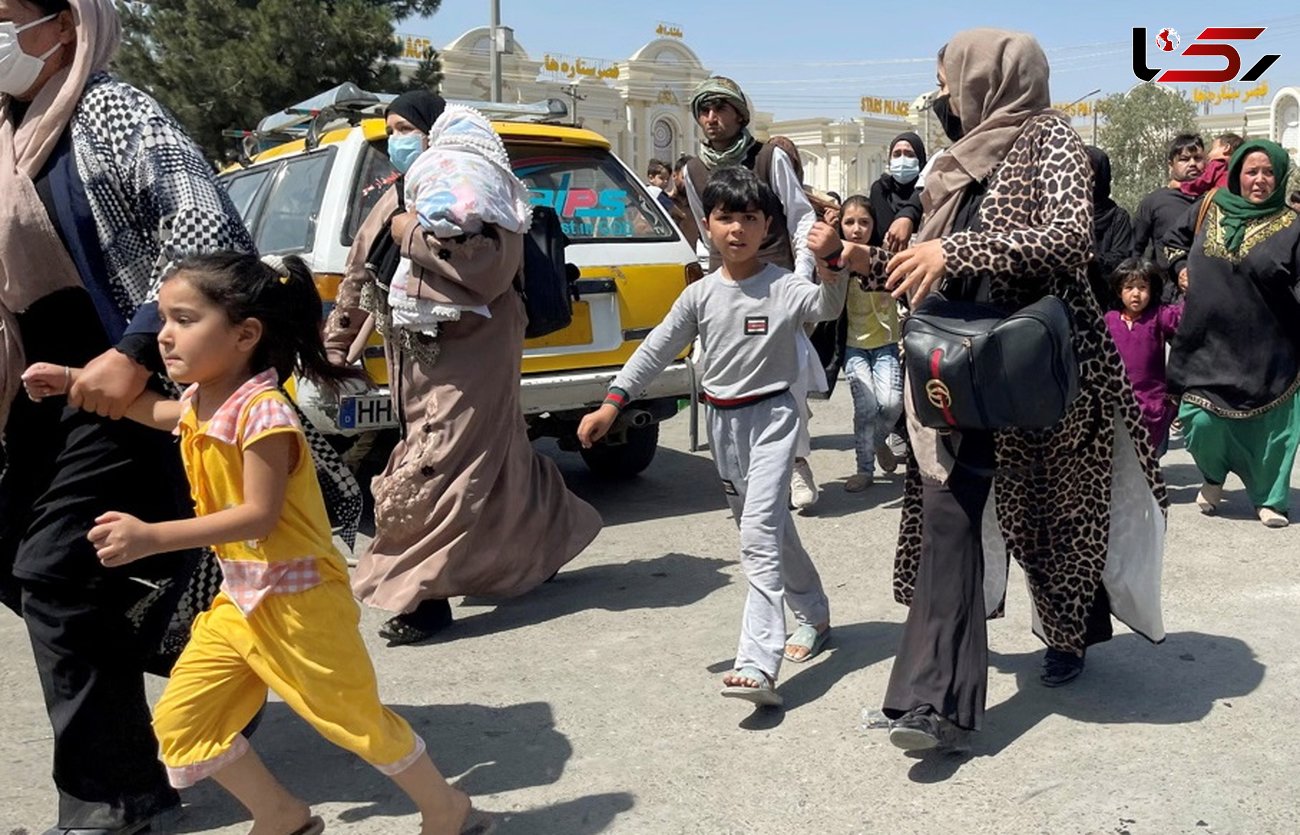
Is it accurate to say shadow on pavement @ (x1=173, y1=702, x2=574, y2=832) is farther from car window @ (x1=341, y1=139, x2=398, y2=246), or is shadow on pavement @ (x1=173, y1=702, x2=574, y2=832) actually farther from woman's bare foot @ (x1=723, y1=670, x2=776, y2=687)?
car window @ (x1=341, y1=139, x2=398, y2=246)

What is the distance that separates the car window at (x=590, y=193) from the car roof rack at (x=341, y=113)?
416mm

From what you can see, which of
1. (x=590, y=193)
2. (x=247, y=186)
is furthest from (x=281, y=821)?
(x=247, y=186)

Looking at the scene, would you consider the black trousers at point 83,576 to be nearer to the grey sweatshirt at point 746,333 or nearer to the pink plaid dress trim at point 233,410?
the pink plaid dress trim at point 233,410

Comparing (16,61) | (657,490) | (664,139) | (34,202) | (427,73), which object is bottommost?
(664,139)

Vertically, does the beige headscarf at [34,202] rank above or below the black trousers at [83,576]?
above

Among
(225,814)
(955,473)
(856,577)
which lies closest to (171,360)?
(225,814)

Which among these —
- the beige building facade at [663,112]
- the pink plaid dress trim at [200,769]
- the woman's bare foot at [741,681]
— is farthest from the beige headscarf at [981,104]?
the beige building facade at [663,112]

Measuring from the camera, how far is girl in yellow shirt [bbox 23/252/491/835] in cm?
283

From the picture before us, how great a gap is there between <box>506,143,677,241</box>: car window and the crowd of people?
1.57m

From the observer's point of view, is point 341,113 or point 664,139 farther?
point 664,139

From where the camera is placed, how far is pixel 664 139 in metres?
83.6

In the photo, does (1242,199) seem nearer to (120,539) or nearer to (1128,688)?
(1128,688)

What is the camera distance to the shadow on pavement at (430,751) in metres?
3.40

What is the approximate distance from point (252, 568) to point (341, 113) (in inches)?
176
